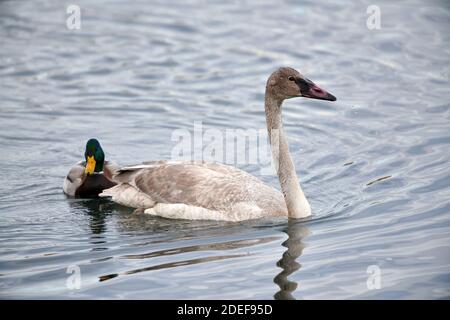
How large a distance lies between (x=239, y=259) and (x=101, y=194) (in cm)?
328

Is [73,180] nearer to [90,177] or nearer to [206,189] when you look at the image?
[90,177]

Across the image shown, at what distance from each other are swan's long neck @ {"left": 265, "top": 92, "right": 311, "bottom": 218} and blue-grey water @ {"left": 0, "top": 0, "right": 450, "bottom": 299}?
25cm

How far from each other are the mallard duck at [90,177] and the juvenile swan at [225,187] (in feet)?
1.02

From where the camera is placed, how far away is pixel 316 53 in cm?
1870

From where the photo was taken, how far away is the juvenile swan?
1097 centimetres

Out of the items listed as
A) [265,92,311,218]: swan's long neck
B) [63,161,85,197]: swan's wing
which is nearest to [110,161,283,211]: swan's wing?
[265,92,311,218]: swan's long neck

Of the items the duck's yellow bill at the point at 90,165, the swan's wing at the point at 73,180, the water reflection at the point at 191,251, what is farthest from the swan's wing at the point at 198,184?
the water reflection at the point at 191,251

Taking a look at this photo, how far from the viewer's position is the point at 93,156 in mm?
12617

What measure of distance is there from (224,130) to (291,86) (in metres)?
4.39

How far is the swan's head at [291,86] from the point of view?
1063 centimetres

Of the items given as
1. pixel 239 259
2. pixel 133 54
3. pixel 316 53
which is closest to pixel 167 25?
pixel 133 54

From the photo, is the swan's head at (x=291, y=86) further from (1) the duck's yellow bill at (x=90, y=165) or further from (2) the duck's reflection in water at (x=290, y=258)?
(1) the duck's yellow bill at (x=90, y=165)

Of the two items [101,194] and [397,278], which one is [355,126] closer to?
[101,194]

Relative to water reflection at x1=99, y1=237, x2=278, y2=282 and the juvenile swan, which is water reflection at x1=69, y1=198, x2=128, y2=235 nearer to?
the juvenile swan
